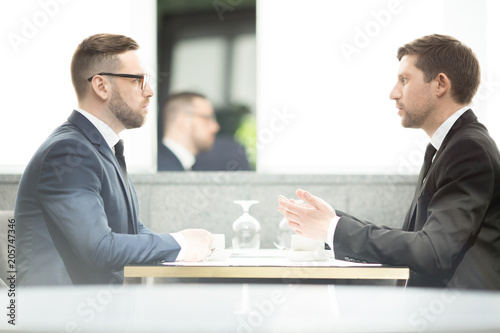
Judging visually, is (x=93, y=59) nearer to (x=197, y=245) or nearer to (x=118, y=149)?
(x=118, y=149)

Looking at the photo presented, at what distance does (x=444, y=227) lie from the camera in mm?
1535

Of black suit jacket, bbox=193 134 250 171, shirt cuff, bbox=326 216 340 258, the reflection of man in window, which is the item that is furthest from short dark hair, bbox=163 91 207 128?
shirt cuff, bbox=326 216 340 258

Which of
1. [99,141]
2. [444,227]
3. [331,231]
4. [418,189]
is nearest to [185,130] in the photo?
[99,141]

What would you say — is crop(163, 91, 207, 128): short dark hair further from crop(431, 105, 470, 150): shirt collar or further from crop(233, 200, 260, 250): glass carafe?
crop(431, 105, 470, 150): shirt collar

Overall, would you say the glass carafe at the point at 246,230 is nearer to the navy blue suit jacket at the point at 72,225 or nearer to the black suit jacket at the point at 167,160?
the navy blue suit jacket at the point at 72,225

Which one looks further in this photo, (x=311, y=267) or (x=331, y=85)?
(x=331, y=85)

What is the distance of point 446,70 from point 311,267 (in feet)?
3.00

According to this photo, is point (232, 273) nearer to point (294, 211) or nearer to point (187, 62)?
point (294, 211)

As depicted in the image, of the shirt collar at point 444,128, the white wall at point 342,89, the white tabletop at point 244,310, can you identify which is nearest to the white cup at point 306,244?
the shirt collar at point 444,128

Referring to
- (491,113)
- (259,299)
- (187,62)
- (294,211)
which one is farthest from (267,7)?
(259,299)

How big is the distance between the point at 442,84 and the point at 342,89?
157cm

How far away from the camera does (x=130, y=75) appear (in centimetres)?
214

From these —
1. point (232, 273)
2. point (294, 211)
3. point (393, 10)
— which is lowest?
point (232, 273)

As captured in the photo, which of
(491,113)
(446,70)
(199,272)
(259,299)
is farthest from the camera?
(491,113)
